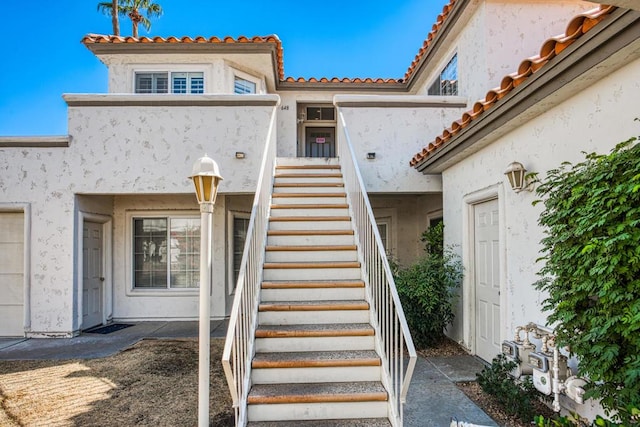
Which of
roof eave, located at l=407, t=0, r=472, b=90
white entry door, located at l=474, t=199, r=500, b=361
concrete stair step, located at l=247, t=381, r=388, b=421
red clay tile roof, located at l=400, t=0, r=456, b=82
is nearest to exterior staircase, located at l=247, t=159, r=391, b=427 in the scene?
concrete stair step, located at l=247, t=381, r=388, b=421

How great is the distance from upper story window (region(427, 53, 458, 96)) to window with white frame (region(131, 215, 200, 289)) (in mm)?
5869

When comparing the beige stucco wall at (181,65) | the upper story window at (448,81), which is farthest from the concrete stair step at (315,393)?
the beige stucco wall at (181,65)

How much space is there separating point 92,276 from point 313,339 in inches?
211

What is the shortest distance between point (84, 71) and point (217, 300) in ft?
32.7

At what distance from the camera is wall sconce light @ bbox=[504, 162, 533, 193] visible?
152 inches

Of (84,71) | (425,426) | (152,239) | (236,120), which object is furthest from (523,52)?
(84,71)

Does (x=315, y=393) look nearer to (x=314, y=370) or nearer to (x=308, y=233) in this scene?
(x=314, y=370)

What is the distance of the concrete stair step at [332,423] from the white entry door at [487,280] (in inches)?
87.5

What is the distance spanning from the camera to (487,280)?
492cm

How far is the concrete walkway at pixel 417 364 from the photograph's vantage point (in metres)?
3.44

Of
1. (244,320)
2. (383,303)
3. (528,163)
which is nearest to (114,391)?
(244,320)

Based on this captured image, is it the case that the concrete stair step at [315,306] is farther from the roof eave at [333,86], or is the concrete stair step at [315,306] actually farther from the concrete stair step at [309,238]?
the roof eave at [333,86]

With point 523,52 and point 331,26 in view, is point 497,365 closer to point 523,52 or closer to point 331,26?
point 523,52

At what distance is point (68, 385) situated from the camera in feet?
14.0
